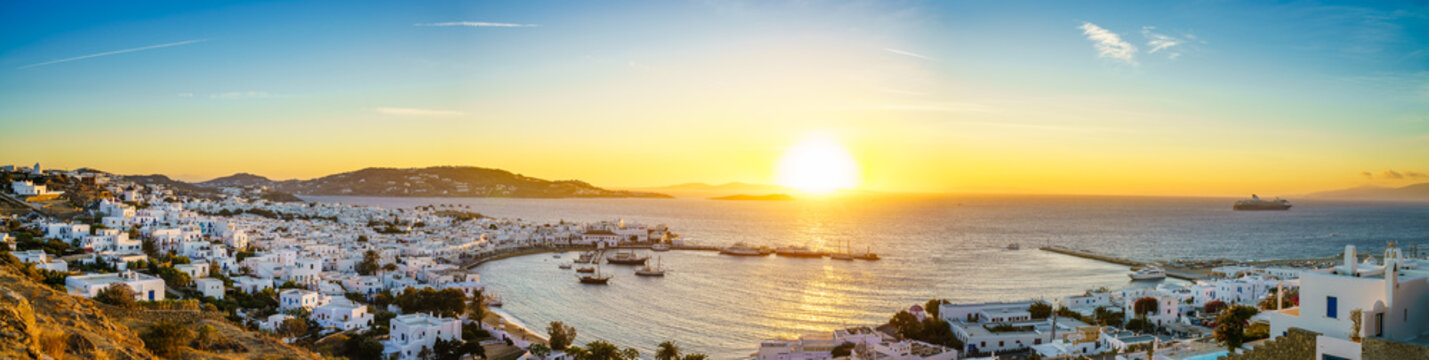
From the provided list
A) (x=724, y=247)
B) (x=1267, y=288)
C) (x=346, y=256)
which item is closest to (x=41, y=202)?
(x=346, y=256)

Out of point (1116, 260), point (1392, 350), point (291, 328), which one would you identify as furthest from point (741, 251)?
point (1392, 350)

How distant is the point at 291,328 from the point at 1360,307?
60.7ft

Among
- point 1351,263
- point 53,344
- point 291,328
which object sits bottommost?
point 291,328

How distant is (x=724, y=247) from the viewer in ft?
158

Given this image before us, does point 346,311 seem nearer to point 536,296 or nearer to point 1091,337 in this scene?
point 536,296

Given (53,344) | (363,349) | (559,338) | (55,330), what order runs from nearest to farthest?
(53,344), (55,330), (363,349), (559,338)

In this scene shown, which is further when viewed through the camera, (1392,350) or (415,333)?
(415,333)

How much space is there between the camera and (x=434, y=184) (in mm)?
150875

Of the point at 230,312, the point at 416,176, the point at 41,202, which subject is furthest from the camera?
the point at 416,176

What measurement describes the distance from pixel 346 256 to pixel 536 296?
373 inches

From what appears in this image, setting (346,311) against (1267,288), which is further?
(1267,288)

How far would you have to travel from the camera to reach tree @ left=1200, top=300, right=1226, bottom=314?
2239 centimetres

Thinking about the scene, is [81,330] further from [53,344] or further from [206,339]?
[206,339]

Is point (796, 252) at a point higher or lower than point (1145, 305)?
lower
